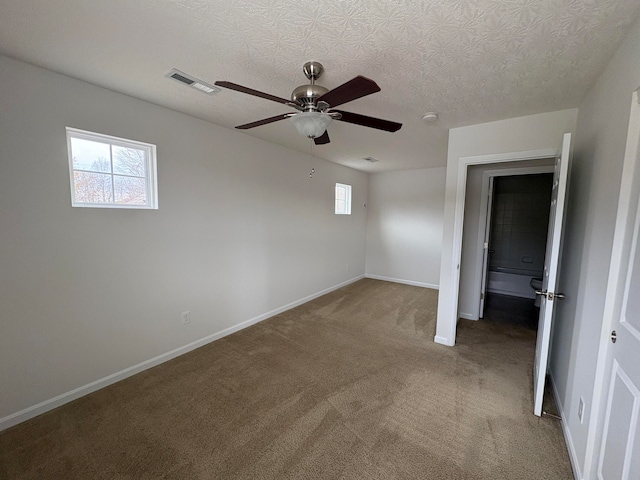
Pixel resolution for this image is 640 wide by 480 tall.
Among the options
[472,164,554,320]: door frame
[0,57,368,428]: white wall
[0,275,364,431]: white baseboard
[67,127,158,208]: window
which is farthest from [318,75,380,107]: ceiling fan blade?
[472,164,554,320]: door frame

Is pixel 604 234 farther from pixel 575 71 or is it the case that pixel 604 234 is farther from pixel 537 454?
pixel 537 454

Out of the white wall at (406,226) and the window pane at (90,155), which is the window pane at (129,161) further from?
the white wall at (406,226)

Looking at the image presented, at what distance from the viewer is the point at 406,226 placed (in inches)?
224

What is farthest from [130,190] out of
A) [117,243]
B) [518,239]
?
[518,239]

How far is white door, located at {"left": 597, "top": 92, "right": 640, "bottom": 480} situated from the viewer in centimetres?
106

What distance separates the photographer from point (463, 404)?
211 centimetres

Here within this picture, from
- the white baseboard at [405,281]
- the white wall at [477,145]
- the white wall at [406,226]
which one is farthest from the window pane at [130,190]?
the white baseboard at [405,281]

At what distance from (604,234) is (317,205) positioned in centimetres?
359

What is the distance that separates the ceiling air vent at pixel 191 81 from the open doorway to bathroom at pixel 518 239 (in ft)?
Answer: 15.4

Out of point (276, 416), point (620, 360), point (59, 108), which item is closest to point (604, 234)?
point (620, 360)

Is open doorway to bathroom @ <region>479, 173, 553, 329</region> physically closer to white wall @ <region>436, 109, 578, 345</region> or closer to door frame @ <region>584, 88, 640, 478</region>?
white wall @ <region>436, 109, 578, 345</region>

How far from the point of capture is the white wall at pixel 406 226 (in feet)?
17.5

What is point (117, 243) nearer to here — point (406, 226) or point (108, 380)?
point (108, 380)

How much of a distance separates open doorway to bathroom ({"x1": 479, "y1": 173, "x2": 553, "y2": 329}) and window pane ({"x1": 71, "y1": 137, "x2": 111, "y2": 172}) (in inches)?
212
